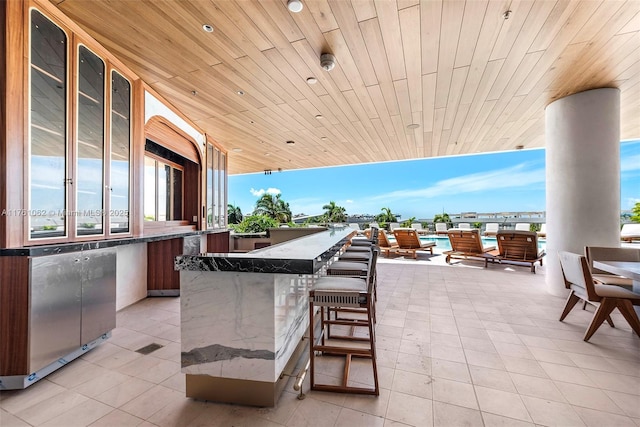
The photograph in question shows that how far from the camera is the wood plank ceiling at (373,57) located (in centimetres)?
207

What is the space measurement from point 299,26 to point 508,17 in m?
1.75

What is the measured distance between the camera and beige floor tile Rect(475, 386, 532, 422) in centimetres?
154

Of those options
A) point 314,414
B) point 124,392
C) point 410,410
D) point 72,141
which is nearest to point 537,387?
point 410,410

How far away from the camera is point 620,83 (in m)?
3.26

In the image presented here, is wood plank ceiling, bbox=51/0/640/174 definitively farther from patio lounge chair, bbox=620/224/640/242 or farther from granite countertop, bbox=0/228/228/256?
patio lounge chair, bbox=620/224/640/242

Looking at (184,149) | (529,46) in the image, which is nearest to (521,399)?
(529,46)

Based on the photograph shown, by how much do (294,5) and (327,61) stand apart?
726mm

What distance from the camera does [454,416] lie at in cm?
153

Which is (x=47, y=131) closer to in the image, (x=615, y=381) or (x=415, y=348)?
(x=415, y=348)

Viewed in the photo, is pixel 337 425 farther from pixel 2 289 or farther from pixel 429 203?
pixel 429 203

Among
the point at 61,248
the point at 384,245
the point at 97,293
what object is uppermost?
the point at 61,248

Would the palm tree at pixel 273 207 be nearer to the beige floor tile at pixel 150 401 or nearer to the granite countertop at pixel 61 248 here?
the granite countertop at pixel 61 248

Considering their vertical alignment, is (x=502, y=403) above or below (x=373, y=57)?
below

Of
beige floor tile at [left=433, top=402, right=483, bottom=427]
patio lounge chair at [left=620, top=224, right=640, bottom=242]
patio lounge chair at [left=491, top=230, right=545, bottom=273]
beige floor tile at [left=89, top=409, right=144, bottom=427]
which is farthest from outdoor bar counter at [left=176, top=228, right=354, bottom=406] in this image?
patio lounge chair at [left=620, top=224, right=640, bottom=242]
